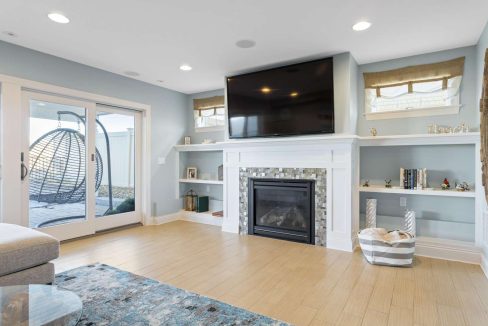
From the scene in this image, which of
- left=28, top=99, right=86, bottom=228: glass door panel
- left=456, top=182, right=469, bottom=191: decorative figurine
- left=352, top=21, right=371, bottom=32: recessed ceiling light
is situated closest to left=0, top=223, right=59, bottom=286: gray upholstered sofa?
left=28, top=99, right=86, bottom=228: glass door panel

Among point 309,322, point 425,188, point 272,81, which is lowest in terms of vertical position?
point 309,322

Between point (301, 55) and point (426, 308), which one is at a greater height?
point (301, 55)

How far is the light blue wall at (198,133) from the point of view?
5.37 meters

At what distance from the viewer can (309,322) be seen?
77.8 inches

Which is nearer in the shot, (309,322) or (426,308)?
(309,322)

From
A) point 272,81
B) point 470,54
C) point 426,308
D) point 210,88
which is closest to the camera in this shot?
point 426,308

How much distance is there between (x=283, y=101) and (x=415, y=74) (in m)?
1.67

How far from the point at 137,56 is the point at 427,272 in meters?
4.17

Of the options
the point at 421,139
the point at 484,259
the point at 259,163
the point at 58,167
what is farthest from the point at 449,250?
the point at 58,167

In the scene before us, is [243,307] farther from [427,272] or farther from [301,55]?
[301,55]

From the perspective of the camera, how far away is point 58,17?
2711 mm

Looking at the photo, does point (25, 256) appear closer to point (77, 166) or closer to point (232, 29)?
point (77, 166)

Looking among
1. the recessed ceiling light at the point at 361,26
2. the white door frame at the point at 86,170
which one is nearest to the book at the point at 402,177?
the recessed ceiling light at the point at 361,26

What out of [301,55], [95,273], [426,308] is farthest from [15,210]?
[426,308]
